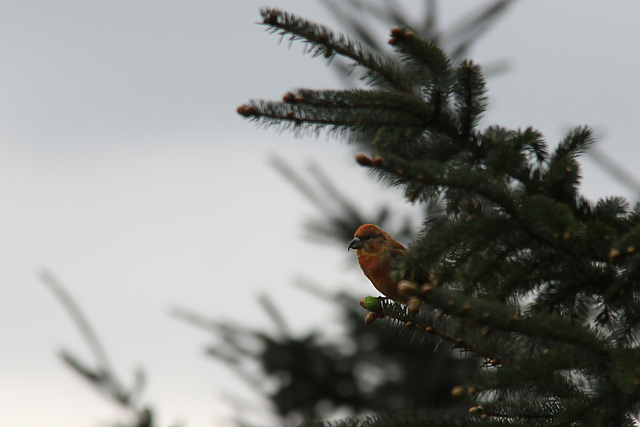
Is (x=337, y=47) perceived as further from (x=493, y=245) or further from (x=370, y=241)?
(x=370, y=241)

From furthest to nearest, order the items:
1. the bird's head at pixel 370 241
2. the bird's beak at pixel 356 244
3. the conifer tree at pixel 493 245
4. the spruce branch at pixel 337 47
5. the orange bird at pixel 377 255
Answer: the bird's beak at pixel 356 244
the bird's head at pixel 370 241
the orange bird at pixel 377 255
the spruce branch at pixel 337 47
the conifer tree at pixel 493 245

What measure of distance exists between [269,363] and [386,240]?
9.36 ft

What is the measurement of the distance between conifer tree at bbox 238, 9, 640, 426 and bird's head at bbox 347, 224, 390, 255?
201 cm

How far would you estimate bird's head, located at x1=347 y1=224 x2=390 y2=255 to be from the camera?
476 centimetres

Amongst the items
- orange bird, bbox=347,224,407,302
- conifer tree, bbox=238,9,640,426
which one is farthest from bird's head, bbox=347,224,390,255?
conifer tree, bbox=238,9,640,426

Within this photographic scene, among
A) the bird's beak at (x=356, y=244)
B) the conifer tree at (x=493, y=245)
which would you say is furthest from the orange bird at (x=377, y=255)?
the conifer tree at (x=493, y=245)

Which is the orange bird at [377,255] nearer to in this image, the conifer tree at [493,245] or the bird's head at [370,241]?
the bird's head at [370,241]

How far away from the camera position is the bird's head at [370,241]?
476 centimetres

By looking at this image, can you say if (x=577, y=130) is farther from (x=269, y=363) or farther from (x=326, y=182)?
(x=269, y=363)

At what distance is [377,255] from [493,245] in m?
2.40

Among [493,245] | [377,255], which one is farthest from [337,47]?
[377,255]

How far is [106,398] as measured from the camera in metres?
4.25

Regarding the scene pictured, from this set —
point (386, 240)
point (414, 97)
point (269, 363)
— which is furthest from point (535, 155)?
point (269, 363)

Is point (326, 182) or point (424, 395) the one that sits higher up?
point (326, 182)
